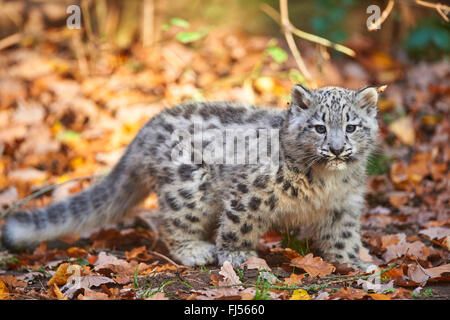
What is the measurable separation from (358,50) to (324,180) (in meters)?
6.19

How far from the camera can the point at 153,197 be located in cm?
775

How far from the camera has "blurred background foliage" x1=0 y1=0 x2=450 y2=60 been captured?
10.6 meters

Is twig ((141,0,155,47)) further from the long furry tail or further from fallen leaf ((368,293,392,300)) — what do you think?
fallen leaf ((368,293,392,300))

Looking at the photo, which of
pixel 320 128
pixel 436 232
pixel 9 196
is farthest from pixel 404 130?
pixel 9 196

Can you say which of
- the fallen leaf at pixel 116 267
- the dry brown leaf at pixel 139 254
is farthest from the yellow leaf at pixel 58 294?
the dry brown leaf at pixel 139 254

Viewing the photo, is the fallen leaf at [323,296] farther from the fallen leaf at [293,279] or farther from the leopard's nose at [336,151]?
the leopard's nose at [336,151]

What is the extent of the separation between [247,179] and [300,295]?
149 cm

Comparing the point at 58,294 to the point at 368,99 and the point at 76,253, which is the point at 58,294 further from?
the point at 368,99

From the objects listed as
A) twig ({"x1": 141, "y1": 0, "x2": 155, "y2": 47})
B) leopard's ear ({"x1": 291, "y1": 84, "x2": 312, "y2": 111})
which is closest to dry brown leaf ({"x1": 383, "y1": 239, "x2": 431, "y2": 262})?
leopard's ear ({"x1": 291, "y1": 84, "x2": 312, "y2": 111})

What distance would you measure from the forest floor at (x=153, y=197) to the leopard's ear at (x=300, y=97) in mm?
1384

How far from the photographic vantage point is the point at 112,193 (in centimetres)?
663

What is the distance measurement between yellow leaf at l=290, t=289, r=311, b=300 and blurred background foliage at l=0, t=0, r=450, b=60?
6.99m

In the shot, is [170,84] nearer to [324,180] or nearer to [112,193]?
[112,193]
